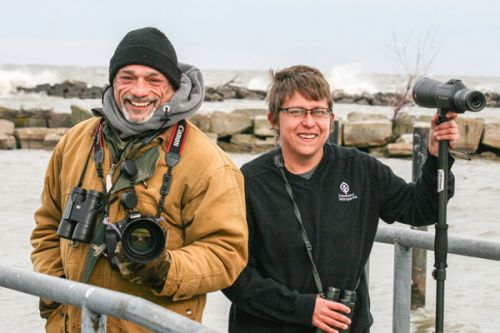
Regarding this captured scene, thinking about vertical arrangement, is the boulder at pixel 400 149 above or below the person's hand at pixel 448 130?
below

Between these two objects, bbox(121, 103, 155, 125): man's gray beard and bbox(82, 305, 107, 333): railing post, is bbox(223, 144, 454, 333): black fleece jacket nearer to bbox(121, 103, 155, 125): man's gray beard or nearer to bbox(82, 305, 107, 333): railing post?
bbox(121, 103, 155, 125): man's gray beard

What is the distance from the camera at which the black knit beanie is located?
130 inches

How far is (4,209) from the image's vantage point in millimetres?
14695

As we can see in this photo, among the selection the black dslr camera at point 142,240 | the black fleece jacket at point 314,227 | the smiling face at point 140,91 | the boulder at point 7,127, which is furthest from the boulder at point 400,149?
the black dslr camera at point 142,240

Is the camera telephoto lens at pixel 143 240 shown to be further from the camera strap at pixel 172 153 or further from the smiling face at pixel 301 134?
the smiling face at pixel 301 134

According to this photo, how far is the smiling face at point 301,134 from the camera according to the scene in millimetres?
3406

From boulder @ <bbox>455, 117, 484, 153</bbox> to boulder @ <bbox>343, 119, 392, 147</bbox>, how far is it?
1.64 metres

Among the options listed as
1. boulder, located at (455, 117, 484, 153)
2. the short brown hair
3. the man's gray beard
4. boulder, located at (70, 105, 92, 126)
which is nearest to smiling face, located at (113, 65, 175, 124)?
the man's gray beard

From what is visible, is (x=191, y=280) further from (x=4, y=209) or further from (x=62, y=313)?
(x=4, y=209)

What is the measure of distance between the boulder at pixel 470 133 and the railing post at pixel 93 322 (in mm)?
19194

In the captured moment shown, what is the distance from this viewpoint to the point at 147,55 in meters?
3.30

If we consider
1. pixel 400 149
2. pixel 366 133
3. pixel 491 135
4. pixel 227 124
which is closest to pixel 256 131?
pixel 227 124

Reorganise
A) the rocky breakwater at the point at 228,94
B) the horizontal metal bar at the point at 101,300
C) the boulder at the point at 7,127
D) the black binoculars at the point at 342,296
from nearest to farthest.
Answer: the horizontal metal bar at the point at 101,300
the black binoculars at the point at 342,296
the boulder at the point at 7,127
the rocky breakwater at the point at 228,94

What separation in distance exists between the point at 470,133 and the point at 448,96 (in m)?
19.1
